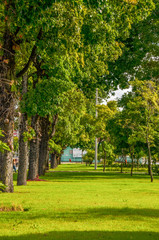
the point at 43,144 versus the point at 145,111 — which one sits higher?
the point at 145,111

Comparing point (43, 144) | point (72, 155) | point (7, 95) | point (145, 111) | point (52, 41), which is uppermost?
point (52, 41)

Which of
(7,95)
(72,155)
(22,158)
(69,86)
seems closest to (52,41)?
(7,95)

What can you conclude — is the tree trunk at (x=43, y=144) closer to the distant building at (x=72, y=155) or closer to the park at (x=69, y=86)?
the park at (x=69, y=86)

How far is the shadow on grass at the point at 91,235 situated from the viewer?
8.03m

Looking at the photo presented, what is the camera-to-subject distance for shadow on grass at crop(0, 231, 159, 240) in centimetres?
803

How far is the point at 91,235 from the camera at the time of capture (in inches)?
328

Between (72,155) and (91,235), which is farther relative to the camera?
(72,155)

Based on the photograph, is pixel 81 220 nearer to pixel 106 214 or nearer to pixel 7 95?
pixel 106 214

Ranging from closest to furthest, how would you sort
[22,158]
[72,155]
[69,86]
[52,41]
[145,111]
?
[52,41]
[69,86]
[22,158]
[145,111]
[72,155]

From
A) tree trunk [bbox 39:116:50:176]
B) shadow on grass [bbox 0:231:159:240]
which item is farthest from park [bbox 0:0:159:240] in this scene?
tree trunk [bbox 39:116:50:176]

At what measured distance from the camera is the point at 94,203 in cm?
1430

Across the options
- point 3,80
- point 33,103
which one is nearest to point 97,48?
point 3,80

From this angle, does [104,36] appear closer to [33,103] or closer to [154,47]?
[33,103]

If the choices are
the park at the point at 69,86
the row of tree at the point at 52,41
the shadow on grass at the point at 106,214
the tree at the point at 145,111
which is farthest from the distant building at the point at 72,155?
the shadow on grass at the point at 106,214
